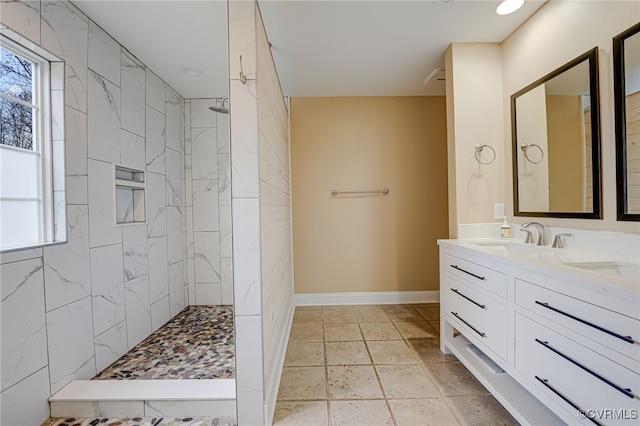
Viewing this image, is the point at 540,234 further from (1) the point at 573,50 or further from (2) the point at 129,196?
(2) the point at 129,196

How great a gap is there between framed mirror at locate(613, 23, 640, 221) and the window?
2.98 metres

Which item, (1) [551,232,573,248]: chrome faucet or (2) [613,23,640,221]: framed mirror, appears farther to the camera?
(1) [551,232,573,248]: chrome faucet

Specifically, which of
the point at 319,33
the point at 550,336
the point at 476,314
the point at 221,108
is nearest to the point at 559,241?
the point at 476,314

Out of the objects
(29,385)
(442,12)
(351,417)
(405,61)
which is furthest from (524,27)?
(29,385)

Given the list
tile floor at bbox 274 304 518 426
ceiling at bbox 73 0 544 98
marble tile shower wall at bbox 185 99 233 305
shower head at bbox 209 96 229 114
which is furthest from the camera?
marble tile shower wall at bbox 185 99 233 305

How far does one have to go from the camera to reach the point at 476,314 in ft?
5.34

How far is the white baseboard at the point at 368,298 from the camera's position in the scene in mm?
3186

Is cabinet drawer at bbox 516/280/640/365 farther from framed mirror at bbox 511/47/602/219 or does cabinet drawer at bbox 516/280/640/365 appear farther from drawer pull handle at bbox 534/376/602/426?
framed mirror at bbox 511/47/602/219

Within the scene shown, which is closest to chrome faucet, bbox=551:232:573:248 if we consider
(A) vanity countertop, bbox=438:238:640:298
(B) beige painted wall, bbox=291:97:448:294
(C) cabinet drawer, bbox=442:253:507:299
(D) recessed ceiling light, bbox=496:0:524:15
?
(A) vanity countertop, bbox=438:238:640:298

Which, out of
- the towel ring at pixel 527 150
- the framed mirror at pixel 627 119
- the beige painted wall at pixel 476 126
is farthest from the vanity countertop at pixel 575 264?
the towel ring at pixel 527 150

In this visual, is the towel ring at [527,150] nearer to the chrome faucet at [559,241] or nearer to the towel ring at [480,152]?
the towel ring at [480,152]

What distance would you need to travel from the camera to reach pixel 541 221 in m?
1.82

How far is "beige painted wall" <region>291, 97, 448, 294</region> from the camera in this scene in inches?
125

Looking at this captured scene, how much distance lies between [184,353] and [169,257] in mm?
1032
